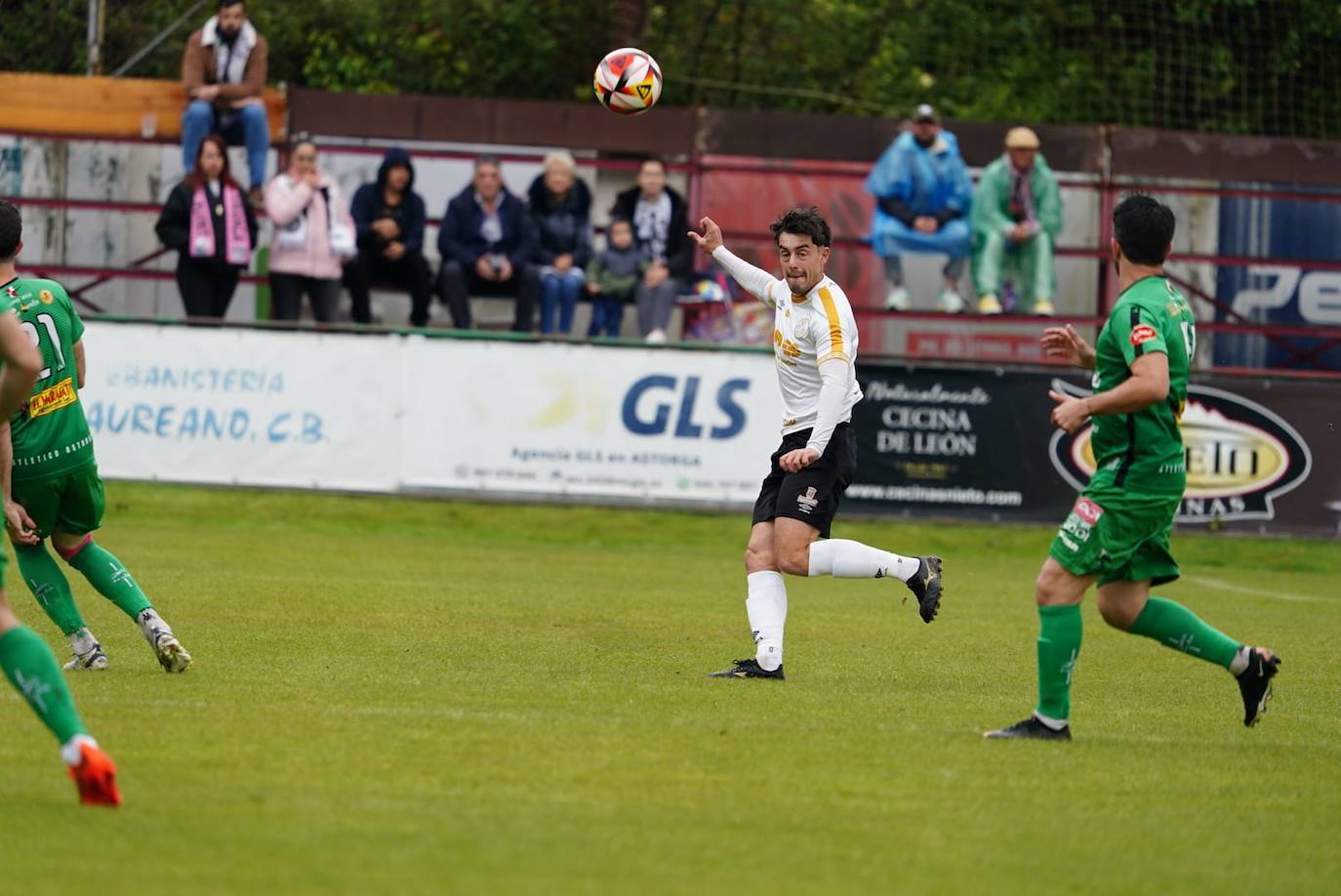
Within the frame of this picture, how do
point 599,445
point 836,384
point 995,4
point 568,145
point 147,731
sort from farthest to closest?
point 995,4
point 568,145
point 599,445
point 836,384
point 147,731

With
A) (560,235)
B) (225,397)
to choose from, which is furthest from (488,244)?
(225,397)

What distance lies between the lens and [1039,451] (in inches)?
703

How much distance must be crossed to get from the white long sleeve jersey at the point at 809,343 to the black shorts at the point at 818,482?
0.09 m

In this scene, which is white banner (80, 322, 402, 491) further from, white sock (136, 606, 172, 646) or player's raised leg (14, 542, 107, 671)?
white sock (136, 606, 172, 646)

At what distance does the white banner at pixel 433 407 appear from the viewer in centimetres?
1750

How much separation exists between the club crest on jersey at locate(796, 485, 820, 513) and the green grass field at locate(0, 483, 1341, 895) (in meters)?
0.84

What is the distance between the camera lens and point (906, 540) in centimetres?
1798

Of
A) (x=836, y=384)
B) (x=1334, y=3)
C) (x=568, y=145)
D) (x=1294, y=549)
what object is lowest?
(x=1294, y=549)

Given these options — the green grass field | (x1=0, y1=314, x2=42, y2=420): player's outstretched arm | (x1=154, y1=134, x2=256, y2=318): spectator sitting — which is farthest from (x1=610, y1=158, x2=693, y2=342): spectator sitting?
(x1=0, y1=314, x2=42, y2=420): player's outstretched arm

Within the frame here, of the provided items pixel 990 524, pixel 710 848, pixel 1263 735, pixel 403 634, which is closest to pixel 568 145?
pixel 990 524

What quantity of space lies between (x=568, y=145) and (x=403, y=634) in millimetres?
12021

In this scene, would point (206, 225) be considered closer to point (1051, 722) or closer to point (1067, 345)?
point (1067, 345)

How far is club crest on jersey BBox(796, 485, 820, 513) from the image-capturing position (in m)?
9.34

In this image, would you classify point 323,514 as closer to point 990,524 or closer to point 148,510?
point 148,510
